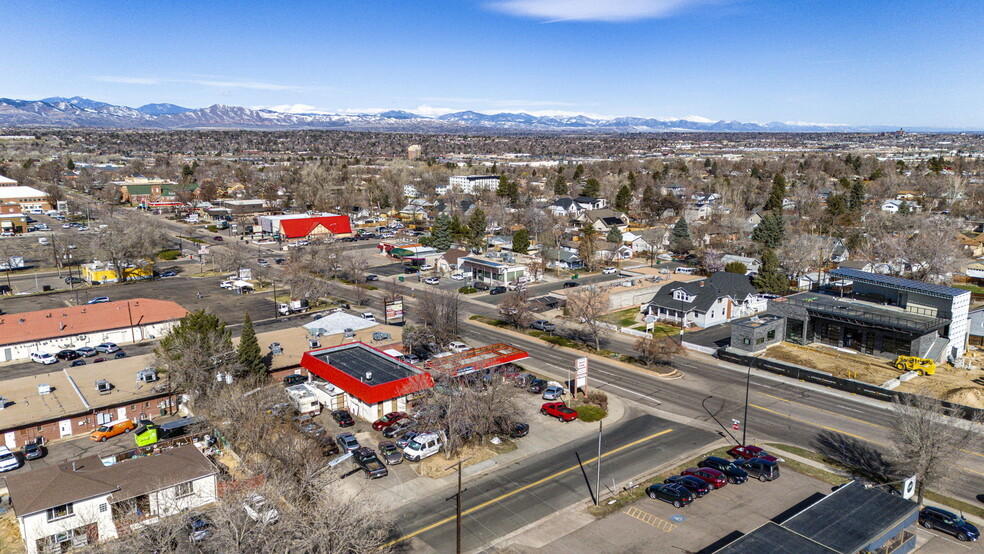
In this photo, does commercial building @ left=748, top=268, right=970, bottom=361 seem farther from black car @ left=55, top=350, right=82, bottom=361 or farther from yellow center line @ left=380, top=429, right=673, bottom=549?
black car @ left=55, top=350, right=82, bottom=361

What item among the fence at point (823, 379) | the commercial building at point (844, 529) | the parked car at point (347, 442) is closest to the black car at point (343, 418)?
the parked car at point (347, 442)

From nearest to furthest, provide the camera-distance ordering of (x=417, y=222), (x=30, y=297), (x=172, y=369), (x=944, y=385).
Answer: (x=172, y=369) < (x=944, y=385) < (x=30, y=297) < (x=417, y=222)

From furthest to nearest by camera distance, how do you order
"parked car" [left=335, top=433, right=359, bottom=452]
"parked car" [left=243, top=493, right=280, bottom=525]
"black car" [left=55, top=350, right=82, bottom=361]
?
"black car" [left=55, top=350, right=82, bottom=361] → "parked car" [left=335, top=433, right=359, bottom=452] → "parked car" [left=243, top=493, right=280, bottom=525]

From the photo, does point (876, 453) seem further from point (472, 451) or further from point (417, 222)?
point (417, 222)

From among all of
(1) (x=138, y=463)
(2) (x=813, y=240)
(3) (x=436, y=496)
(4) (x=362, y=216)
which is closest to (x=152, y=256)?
(4) (x=362, y=216)

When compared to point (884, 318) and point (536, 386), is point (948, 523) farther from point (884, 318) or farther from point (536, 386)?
point (884, 318)

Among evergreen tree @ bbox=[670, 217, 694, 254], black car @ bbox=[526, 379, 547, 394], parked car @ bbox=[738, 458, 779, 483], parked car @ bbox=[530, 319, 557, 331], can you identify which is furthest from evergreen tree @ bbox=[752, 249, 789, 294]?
parked car @ bbox=[738, 458, 779, 483]
